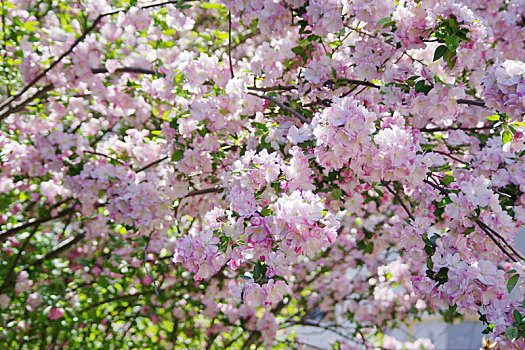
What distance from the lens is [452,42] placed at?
5.83 ft

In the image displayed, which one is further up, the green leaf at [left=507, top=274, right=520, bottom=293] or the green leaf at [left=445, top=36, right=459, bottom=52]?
the green leaf at [left=445, top=36, right=459, bottom=52]

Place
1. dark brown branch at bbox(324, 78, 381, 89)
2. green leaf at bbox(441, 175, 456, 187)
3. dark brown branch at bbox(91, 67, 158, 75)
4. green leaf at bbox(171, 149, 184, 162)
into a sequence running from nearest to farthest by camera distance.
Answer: green leaf at bbox(441, 175, 456, 187)
dark brown branch at bbox(324, 78, 381, 89)
green leaf at bbox(171, 149, 184, 162)
dark brown branch at bbox(91, 67, 158, 75)

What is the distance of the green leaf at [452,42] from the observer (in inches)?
69.5

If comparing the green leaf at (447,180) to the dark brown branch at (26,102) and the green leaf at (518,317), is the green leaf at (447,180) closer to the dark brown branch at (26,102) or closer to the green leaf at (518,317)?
the green leaf at (518,317)

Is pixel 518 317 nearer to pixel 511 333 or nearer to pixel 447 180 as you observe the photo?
pixel 511 333

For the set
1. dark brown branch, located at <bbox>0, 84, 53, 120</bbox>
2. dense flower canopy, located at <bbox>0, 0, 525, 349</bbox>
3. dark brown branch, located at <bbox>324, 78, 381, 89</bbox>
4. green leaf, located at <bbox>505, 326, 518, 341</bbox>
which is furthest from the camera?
dark brown branch, located at <bbox>0, 84, 53, 120</bbox>

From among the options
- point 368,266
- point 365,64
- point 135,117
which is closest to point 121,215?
point 135,117

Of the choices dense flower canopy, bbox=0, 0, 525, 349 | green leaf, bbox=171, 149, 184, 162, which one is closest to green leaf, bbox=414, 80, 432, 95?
dense flower canopy, bbox=0, 0, 525, 349

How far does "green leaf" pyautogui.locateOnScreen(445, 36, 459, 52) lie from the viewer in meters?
1.77

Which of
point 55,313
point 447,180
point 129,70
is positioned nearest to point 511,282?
point 447,180

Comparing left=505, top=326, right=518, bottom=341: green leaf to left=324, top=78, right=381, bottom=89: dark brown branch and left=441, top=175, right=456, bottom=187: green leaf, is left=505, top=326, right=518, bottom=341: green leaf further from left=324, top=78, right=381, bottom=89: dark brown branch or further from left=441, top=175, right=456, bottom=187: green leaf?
left=324, top=78, right=381, bottom=89: dark brown branch

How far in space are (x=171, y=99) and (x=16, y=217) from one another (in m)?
2.02

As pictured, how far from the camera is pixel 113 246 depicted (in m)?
4.01

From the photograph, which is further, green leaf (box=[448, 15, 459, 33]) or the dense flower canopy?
green leaf (box=[448, 15, 459, 33])
